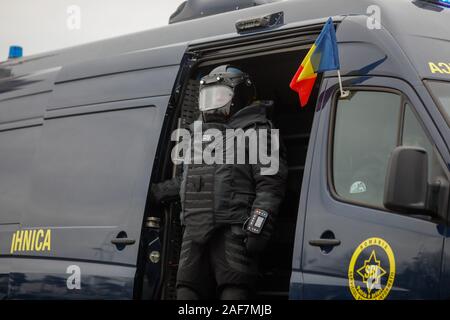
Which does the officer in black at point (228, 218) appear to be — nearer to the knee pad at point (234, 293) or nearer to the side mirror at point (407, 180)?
the knee pad at point (234, 293)

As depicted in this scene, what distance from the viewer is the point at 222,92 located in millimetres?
6121

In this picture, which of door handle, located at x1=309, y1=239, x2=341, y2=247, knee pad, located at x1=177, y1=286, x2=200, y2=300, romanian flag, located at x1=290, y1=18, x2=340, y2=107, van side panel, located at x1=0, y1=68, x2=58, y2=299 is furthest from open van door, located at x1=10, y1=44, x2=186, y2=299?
door handle, located at x1=309, y1=239, x2=341, y2=247

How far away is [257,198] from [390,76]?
111 cm

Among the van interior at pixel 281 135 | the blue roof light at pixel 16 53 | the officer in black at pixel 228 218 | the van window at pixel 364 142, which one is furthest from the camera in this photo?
the blue roof light at pixel 16 53

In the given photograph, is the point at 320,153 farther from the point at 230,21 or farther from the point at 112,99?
the point at 112,99

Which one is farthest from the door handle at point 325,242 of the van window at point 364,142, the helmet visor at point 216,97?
the helmet visor at point 216,97

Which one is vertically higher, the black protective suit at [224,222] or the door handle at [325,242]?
the black protective suit at [224,222]

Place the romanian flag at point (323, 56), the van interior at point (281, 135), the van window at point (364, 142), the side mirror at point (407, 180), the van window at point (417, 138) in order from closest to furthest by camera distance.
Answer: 1. the side mirror at point (407, 180)
2. the van window at point (417, 138)
3. the van window at point (364, 142)
4. the romanian flag at point (323, 56)
5. the van interior at point (281, 135)

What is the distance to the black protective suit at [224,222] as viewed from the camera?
573cm

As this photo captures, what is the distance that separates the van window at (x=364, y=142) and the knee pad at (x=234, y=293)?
95 centimetres

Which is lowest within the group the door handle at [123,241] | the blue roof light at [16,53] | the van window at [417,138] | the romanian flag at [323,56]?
the door handle at [123,241]

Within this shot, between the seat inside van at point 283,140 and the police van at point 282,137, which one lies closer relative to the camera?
the police van at point 282,137

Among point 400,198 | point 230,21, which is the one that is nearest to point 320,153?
point 400,198
